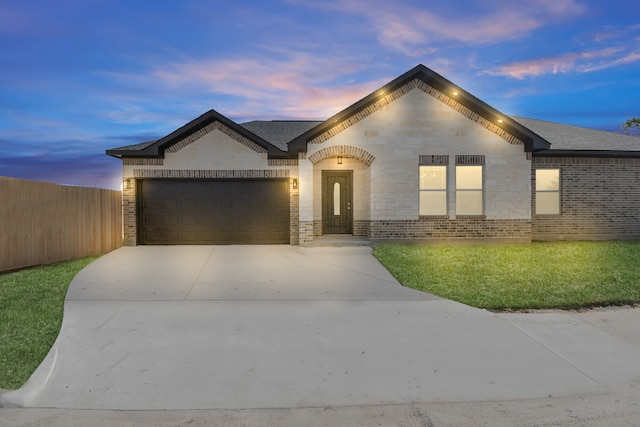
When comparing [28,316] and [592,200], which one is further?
[592,200]

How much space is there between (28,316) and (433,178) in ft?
39.9

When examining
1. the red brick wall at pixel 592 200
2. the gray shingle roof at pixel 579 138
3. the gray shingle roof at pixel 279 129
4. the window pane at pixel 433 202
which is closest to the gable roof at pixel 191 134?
the gray shingle roof at pixel 279 129

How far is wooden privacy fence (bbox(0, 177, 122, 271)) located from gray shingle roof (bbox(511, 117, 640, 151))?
15.9m

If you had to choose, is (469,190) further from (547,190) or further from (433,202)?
(547,190)

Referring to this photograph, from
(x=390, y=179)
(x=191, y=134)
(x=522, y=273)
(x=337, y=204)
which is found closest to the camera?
(x=522, y=273)

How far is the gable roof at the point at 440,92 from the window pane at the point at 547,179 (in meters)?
2.04

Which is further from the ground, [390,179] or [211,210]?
[390,179]

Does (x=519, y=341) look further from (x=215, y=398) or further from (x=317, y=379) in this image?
(x=215, y=398)

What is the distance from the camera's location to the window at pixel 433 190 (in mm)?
15469

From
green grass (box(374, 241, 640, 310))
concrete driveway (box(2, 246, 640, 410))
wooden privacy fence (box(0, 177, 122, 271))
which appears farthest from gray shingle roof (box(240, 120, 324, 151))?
concrete driveway (box(2, 246, 640, 410))

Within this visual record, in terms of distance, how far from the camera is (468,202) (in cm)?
1562

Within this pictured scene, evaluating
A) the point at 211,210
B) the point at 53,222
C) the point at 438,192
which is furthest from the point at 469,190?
the point at 53,222

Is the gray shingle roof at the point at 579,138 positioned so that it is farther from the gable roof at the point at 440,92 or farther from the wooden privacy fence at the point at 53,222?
the wooden privacy fence at the point at 53,222

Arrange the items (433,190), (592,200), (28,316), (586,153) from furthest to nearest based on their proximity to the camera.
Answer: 1. (592,200)
2. (586,153)
3. (433,190)
4. (28,316)
